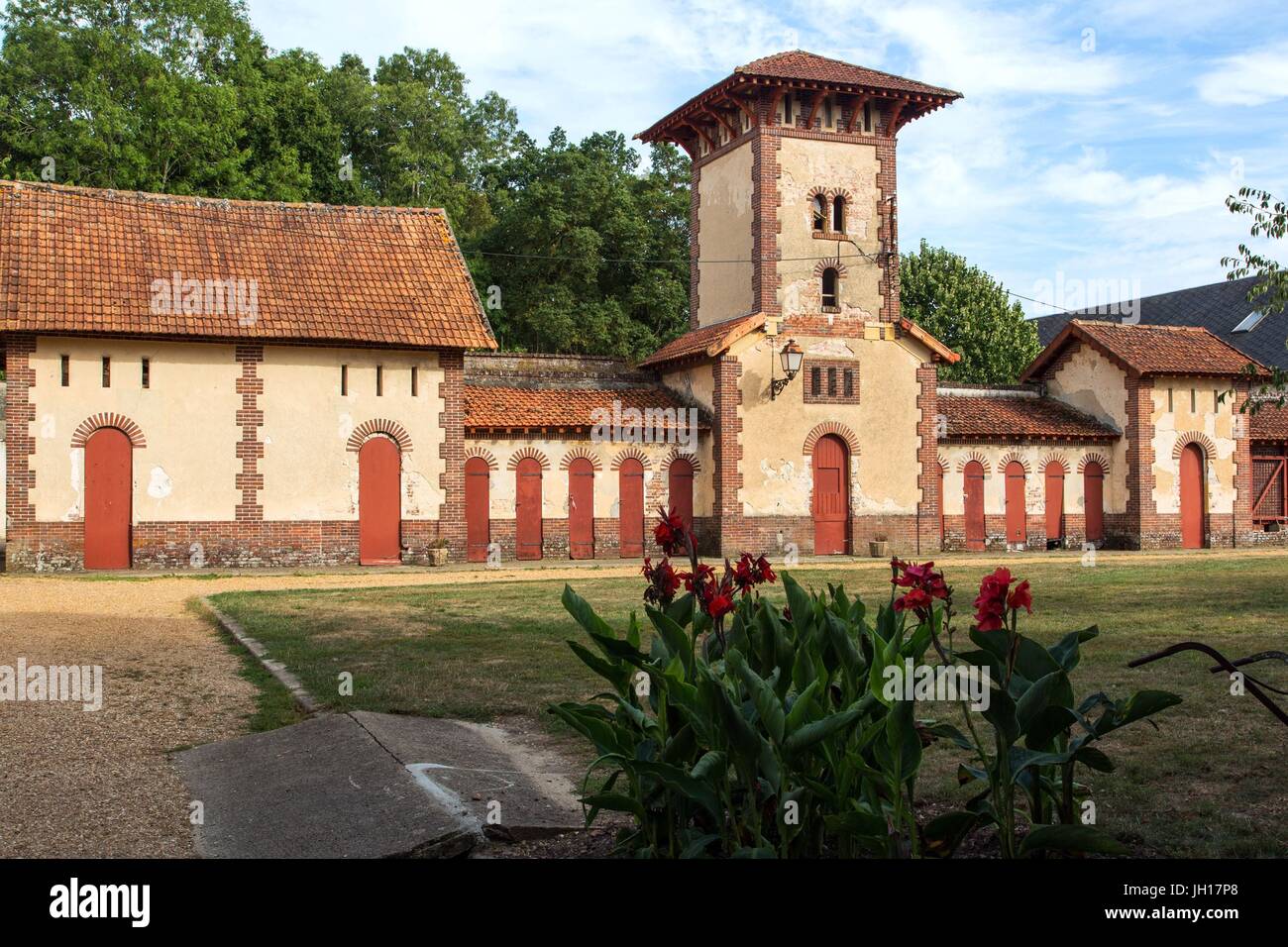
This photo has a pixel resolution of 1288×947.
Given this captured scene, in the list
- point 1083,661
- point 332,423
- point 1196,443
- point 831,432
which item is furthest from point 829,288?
point 1083,661

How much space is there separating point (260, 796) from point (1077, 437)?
29197mm

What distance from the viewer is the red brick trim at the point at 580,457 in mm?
27094

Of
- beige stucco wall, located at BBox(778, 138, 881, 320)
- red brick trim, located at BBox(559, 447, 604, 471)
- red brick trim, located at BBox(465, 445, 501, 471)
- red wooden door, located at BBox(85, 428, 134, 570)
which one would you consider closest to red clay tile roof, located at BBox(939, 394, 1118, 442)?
beige stucco wall, located at BBox(778, 138, 881, 320)

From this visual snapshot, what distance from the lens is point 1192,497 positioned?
3225 centimetres

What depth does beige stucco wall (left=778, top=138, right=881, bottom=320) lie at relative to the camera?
2823 centimetres

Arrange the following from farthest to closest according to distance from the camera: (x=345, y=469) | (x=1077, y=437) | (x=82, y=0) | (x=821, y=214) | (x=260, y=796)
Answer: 1. (x=82, y=0)
2. (x=1077, y=437)
3. (x=821, y=214)
4. (x=345, y=469)
5. (x=260, y=796)

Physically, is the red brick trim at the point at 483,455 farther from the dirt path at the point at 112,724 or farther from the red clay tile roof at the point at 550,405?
the dirt path at the point at 112,724

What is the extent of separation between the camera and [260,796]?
20.1ft

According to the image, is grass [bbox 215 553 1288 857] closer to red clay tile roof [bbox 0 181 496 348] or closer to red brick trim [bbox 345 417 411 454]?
red brick trim [bbox 345 417 411 454]

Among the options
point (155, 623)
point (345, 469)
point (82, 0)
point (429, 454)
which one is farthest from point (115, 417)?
point (82, 0)

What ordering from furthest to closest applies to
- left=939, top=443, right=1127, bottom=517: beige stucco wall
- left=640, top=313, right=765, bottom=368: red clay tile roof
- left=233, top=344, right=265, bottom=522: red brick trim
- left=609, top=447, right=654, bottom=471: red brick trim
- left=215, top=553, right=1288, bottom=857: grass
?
left=939, top=443, right=1127, bottom=517: beige stucco wall < left=609, top=447, right=654, bottom=471: red brick trim < left=640, top=313, right=765, bottom=368: red clay tile roof < left=233, top=344, right=265, bottom=522: red brick trim < left=215, top=553, right=1288, bottom=857: grass

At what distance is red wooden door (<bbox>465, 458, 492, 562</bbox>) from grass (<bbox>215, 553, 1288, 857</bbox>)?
5.34m

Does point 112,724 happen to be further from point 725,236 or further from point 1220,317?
point 1220,317
